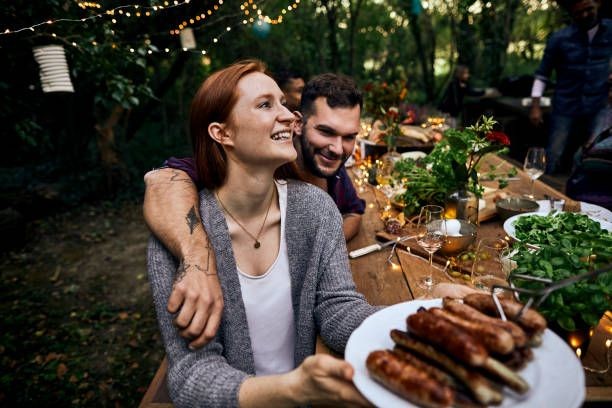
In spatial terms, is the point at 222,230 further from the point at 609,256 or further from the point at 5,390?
the point at 5,390

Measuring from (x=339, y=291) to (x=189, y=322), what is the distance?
72 centimetres

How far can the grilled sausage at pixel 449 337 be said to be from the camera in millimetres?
996

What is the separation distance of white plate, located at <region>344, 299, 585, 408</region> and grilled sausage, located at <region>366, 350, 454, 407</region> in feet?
0.12

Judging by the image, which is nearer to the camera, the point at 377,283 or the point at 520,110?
the point at 377,283

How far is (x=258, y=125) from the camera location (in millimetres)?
1909

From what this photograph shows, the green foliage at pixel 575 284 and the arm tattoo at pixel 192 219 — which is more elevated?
the arm tattoo at pixel 192 219

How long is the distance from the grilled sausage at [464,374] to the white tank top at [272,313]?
97cm

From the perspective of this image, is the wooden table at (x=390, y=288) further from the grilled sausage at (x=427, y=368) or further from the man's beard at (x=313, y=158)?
the grilled sausage at (x=427, y=368)

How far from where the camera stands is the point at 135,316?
4691mm

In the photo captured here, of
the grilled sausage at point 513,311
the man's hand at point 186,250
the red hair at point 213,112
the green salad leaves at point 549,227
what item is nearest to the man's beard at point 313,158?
the red hair at point 213,112

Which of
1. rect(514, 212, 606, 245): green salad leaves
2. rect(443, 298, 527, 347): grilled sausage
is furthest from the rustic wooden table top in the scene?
rect(443, 298, 527, 347): grilled sausage

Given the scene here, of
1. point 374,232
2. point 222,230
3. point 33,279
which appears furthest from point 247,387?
point 33,279

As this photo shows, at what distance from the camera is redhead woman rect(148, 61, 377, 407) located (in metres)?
1.87

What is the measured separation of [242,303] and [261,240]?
34 cm
